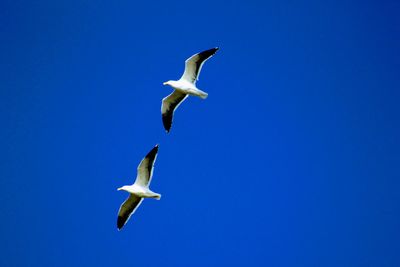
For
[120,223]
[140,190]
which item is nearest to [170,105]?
[140,190]

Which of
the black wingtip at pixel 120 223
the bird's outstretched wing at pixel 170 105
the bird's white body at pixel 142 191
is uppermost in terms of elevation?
the bird's outstretched wing at pixel 170 105

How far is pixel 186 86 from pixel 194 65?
0.70 metres

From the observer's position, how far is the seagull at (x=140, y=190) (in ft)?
93.0

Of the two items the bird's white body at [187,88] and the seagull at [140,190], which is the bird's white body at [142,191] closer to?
the seagull at [140,190]

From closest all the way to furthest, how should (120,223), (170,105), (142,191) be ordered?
(142,191), (120,223), (170,105)

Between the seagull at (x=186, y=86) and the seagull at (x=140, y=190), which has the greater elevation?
the seagull at (x=186, y=86)

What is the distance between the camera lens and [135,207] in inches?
1161

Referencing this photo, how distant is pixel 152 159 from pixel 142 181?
91 cm

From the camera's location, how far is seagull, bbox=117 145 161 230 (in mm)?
28359

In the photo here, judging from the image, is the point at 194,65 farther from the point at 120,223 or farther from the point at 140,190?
the point at 120,223

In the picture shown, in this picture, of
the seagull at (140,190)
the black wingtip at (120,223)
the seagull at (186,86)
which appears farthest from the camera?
the black wingtip at (120,223)

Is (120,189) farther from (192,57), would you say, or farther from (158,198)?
(192,57)

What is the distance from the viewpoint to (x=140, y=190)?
2867 cm

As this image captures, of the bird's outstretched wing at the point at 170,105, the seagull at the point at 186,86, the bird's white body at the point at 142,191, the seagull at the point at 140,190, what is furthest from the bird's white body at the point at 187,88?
the bird's white body at the point at 142,191
